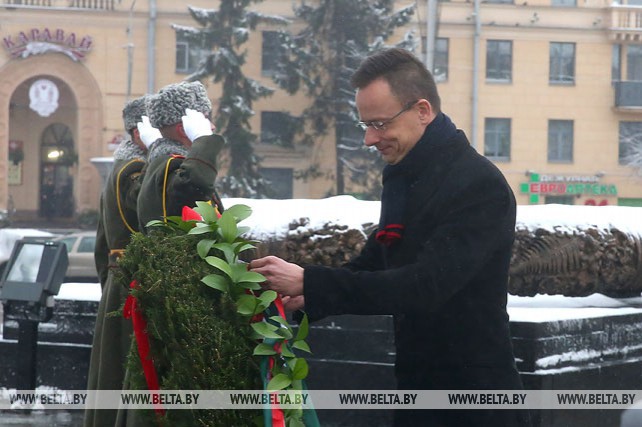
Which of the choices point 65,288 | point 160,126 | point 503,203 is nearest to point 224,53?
point 65,288

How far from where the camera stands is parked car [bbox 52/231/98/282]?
22.5 meters

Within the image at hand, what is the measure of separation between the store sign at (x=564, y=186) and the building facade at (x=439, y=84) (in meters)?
0.05

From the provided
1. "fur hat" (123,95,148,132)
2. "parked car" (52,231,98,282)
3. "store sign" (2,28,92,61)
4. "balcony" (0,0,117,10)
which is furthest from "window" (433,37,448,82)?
"fur hat" (123,95,148,132)

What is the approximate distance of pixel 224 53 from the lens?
1459 inches

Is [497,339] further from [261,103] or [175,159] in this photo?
[261,103]

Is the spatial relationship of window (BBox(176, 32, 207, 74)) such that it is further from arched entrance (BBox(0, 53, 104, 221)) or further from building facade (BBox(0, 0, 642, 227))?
arched entrance (BBox(0, 53, 104, 221))

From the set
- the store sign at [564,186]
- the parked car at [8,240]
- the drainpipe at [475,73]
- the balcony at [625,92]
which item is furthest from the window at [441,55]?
the parked car at [8,240]

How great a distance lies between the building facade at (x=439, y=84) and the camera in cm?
4144

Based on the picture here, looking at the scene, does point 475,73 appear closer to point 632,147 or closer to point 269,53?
point 632,147

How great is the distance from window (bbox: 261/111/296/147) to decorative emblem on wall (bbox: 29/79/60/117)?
8.06 meters

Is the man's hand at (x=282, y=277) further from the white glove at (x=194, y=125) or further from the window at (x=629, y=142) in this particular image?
the window at (x=629, y=142)

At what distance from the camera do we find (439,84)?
40.8m

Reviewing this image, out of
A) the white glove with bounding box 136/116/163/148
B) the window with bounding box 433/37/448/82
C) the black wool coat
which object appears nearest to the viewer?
the black wool coat

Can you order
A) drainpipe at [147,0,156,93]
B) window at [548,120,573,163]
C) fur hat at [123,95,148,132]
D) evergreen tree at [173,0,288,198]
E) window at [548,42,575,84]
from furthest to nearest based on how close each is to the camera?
1. window at [548,120,573,163]
2. window at [548,42,575,84]
3. drainpipe at [147,0,156,93]
4. evergreen tree at [173,0,288,198]
5. fur hat at [123,95,148,132]
